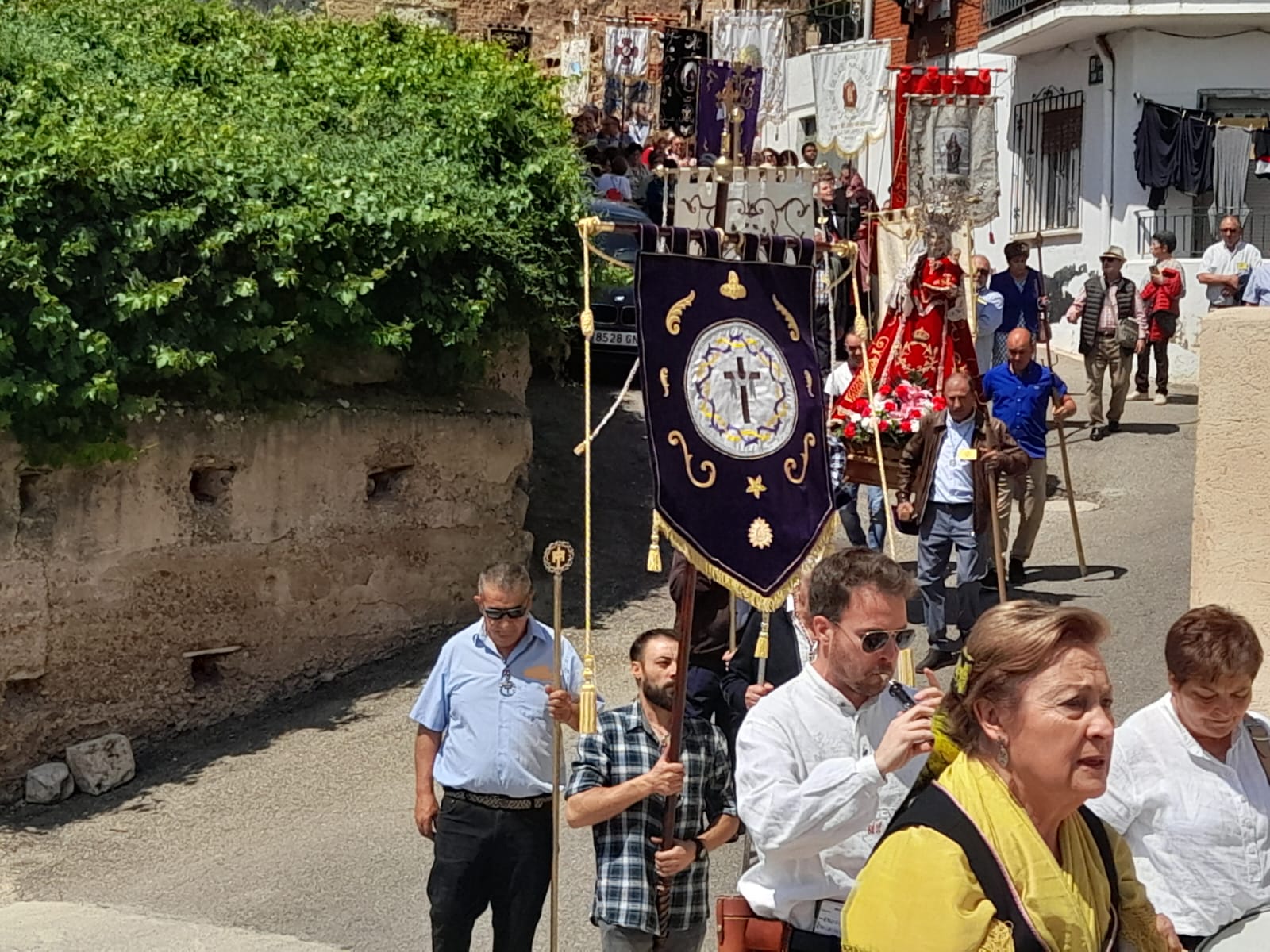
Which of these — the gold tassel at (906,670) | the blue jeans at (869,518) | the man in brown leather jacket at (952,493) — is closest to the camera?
the gold tassel at (906,670)

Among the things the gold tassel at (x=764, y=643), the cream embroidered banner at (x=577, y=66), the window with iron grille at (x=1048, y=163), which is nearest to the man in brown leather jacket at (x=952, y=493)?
the gold tassel at (x=764, y=643)

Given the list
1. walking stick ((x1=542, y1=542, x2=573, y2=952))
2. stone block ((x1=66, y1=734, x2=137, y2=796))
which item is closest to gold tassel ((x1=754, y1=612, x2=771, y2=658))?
walking stick ((x1=542, y1=542, x2=573, y2=952))

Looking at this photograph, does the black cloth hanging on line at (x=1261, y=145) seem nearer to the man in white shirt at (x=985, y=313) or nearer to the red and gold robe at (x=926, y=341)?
the man in white shirt at (x=985, y=313)

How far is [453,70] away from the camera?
14219mm

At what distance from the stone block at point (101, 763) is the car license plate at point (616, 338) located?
7857 mm

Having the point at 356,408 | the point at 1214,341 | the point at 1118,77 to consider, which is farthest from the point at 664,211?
the point at 1118,77

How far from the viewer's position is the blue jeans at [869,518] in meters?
12.1

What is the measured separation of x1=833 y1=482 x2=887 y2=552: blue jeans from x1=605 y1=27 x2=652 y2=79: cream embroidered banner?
20068 millimetres

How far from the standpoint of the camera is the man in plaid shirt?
17.1 ft

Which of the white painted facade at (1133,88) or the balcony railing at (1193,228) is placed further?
the balcony railing at (1193,228)

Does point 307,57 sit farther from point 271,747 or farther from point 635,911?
point 635,911

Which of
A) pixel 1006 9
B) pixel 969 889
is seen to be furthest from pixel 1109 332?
pixel 969 889

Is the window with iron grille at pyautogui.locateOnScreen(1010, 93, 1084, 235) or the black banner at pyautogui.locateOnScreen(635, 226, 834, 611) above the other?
the window with iron grille at pyautogui.locateOnScreen(1010, 93, 1084, 235)

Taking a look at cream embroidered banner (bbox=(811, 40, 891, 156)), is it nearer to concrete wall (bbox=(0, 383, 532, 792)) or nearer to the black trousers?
concrete wall (bbox=(0, 383, 532, 792))
